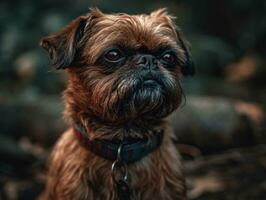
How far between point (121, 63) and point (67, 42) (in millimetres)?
478

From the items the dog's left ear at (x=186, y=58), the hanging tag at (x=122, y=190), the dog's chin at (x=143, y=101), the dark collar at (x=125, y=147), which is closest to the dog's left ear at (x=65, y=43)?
the dog's chin at (x=143, y=101)

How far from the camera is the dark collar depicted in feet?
16.2

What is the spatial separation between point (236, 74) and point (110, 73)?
7210 mm

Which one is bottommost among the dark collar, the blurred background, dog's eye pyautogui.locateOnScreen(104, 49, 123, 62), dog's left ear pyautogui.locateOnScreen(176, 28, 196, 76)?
the blurred background

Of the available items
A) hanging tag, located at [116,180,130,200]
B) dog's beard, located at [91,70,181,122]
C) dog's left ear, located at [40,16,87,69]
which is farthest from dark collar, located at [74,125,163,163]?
dog's left ear, located at [40,16,87,69]

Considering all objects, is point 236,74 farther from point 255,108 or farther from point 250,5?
point 255,108

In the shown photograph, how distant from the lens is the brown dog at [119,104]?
4.65m

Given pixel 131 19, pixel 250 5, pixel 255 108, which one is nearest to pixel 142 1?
pixel 250 5

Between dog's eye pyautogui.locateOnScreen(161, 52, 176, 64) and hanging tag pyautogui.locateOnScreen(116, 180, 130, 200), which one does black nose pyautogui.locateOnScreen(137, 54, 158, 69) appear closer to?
dog's eye pyautogui.locateOnScreen(161, 52, 176, 64)

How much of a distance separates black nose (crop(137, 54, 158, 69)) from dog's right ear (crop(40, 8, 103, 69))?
0.54 m

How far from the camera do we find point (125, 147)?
16.2 feet

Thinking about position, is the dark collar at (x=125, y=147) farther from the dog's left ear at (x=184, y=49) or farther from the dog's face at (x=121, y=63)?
the dog's left ear at (x=184, y=49)

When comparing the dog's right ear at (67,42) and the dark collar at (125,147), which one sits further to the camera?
the dark collar at (125,147)

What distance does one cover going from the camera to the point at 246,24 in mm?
11953
